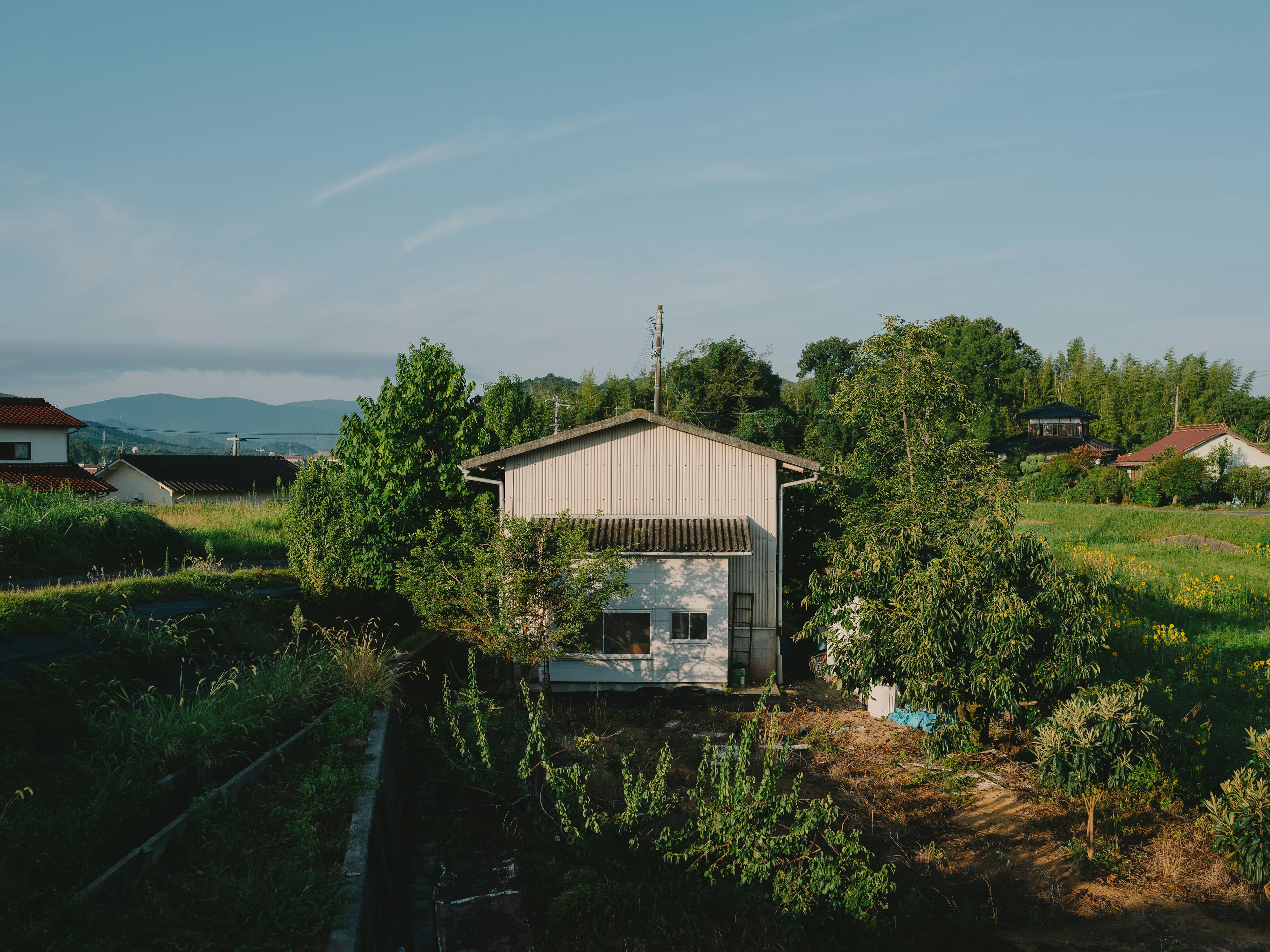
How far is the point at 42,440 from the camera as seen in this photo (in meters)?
30.7

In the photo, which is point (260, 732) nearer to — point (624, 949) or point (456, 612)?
point (624, 949)

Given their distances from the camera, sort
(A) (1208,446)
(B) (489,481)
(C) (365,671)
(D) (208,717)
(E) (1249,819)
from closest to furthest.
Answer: (E) (1249,819) < (D) (208,717) < (C) (365,671) < (B) (489,481) < (A) (1208,446)

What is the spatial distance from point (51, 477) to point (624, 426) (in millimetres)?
26458

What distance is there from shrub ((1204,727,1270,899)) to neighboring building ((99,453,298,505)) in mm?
39592

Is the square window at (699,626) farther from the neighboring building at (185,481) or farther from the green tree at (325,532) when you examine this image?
the neighboring building at (185,481)

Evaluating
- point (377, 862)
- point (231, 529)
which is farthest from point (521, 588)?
point (231, 529)

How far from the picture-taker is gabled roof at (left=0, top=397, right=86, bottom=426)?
98.3ft

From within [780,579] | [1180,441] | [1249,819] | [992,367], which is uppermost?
[992,367]

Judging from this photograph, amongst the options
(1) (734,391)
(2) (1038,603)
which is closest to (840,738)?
(2) (1038,603)

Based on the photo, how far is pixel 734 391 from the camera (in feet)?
205

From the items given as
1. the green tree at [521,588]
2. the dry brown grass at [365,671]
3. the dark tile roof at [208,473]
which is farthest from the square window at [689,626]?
the dark tile roof at [208,473]

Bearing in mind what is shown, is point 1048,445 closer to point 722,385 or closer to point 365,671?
point 722,385

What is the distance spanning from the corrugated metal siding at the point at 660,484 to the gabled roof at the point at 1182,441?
162ft

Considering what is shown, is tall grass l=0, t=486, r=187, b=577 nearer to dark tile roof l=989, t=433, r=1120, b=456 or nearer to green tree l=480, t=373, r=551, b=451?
green tree l=480, t=373, r=551, b=451
